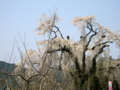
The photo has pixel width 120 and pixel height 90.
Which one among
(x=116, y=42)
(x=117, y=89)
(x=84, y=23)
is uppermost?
(x=84, y=23)

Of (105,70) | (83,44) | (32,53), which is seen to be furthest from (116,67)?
(32,53)

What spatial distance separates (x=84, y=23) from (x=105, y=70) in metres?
3.56

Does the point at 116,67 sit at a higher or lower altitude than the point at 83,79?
higher

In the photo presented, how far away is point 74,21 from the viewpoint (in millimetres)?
10898

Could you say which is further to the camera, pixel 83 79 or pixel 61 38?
pixel 61 38

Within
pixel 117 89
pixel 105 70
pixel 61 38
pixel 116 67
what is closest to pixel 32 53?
pixel 61 38

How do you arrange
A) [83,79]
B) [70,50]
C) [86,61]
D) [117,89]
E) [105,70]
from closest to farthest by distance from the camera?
[83,79]
[70,50]
[86,61]
[105,70]
[117,89]

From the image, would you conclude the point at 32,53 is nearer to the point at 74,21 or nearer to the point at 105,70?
the point at 74,21

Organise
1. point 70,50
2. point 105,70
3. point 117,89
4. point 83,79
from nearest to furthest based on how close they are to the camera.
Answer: point 83,79, point 70,50, point 105,70, point 117,89

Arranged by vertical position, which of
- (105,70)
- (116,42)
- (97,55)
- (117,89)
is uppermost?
(116,42)

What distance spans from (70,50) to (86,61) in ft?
4.68

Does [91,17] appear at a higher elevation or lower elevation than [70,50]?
higher

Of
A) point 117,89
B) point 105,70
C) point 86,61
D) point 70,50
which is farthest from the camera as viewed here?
point 117,89

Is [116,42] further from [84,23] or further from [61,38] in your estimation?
[61,38]
